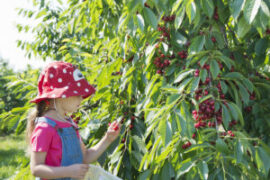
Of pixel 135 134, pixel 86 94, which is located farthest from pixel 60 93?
pixel 135 134

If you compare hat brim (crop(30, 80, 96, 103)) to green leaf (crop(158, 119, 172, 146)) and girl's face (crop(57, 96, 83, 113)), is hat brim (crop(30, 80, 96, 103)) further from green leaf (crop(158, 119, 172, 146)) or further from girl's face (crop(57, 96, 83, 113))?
green leaf (crop(158, 119, 172, 146))

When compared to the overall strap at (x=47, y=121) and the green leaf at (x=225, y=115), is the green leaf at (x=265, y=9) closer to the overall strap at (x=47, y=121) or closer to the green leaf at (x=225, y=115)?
the green leaf at (x=225, y=115)

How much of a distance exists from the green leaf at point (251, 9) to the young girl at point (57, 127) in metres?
0.79

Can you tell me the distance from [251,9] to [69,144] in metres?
0.99

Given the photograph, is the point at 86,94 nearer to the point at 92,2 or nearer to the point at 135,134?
the point at 135,134

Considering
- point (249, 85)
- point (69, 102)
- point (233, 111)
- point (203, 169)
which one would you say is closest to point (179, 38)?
point (249, 85)

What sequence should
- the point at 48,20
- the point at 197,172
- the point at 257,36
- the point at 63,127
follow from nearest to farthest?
the point at 197,172 < the point at 63,127 < the point at 257,36 < the point at 48,20

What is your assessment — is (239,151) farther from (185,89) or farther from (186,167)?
(185,89)

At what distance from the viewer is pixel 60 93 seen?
1.53m

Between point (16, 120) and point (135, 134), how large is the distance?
84cm

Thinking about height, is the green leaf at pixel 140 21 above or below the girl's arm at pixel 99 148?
above

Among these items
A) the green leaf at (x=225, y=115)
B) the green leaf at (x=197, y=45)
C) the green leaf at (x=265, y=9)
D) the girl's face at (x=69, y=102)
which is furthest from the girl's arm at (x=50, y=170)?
the green leaf at (x=265, y=9)

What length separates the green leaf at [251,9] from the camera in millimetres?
1248

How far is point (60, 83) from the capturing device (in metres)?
1.58
